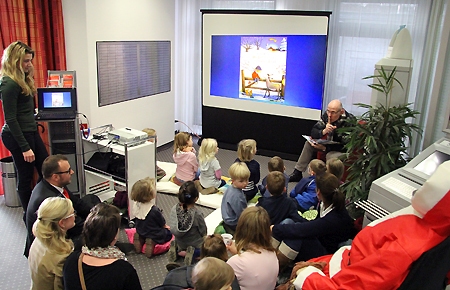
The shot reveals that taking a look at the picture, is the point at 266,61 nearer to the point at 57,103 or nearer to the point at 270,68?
the point at 270,68

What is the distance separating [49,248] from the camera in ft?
6.60

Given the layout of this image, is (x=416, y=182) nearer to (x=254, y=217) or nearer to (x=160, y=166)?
(x=254, y=217)

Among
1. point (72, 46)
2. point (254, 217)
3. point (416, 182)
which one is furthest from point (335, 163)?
point (72, 46)

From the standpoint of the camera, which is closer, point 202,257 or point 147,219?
point 202,257

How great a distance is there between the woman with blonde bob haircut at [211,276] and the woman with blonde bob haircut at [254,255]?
0.50 metres

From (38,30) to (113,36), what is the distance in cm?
90

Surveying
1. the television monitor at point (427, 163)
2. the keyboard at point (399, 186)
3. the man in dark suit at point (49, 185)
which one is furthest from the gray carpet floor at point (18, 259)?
the television monitor at point (427, 163)

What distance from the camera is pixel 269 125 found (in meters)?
5.58

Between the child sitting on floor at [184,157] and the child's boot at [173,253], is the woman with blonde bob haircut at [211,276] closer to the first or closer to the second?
the child's boot at [173,253]

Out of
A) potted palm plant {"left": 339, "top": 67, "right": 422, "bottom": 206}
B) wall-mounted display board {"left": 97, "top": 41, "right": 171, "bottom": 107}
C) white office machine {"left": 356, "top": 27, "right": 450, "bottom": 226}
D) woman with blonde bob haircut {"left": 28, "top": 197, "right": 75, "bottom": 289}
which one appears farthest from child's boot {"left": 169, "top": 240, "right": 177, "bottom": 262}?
wall-mounted display board {"left": 97, "top": 41, "right": 171, "bottom": 107}

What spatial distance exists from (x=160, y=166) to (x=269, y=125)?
5.51 ft

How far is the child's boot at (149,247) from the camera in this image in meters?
3.05

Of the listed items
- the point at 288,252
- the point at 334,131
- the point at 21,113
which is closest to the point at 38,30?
the point at 21,113

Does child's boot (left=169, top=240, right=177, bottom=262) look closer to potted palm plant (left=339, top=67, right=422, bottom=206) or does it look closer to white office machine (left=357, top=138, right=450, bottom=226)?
white office machine (left=357, top=138, right=450, bottom=226)
